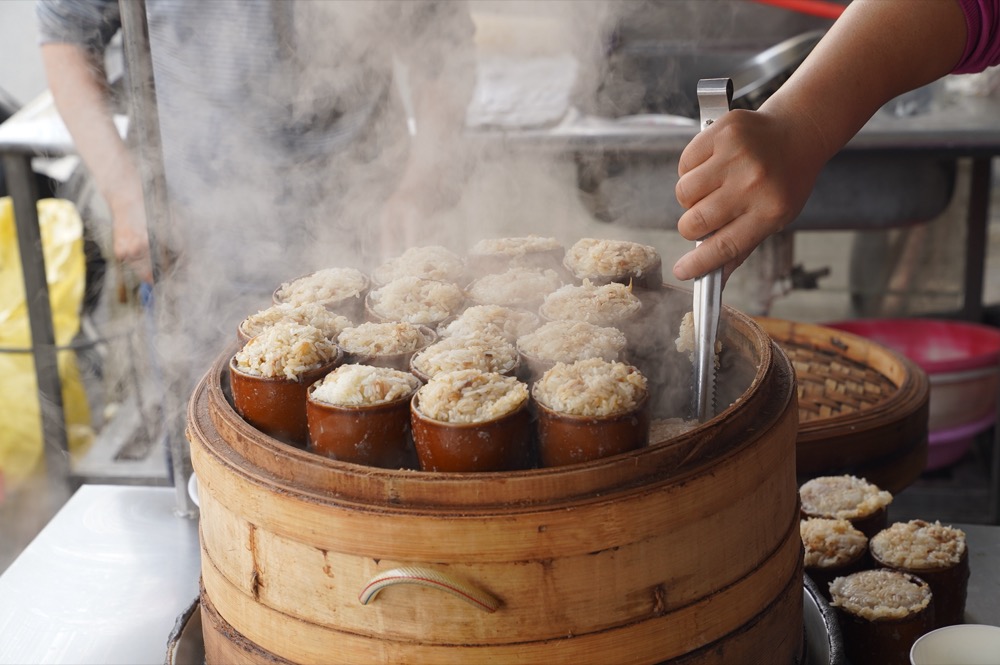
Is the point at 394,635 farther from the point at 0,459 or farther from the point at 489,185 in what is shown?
the point at 0,459

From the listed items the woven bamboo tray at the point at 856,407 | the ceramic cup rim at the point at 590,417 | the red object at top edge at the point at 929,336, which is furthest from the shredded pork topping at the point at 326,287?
the red object at top edge at the point at 929,336

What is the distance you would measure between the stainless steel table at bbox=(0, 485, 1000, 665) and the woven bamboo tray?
13.0 inches

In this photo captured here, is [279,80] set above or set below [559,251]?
above

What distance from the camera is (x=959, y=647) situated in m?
1.66

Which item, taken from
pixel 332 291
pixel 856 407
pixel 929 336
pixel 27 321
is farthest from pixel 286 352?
pixel 929 336

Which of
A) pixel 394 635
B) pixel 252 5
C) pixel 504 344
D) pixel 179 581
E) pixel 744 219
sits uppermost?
pixel 252 5

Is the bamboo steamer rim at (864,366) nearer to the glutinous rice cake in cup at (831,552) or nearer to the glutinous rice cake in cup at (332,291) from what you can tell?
the glutinous rice cake in cup at (831,552)

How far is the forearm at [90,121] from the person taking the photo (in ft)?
10.7

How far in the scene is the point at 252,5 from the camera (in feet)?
9.77

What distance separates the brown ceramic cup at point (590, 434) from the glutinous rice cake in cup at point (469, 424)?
53 mm

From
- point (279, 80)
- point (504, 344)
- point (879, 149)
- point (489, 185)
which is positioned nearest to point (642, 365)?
point (504, 344)

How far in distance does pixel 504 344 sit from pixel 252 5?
74.1 inches

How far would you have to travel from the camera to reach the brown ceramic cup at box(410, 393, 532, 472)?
1385mm

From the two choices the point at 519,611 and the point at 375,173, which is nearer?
the point at 519,611
